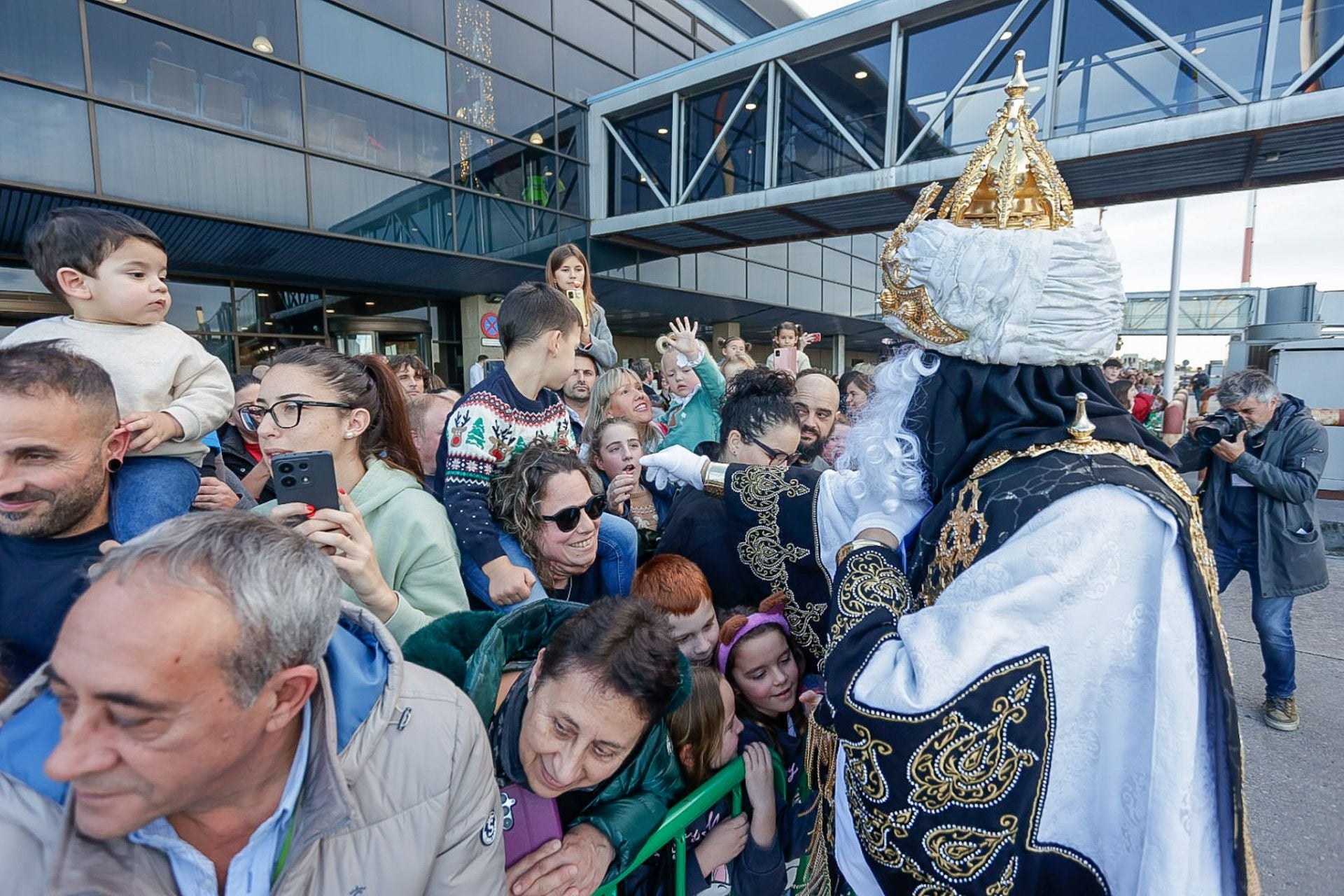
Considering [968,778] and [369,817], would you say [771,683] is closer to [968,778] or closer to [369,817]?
[968,778]

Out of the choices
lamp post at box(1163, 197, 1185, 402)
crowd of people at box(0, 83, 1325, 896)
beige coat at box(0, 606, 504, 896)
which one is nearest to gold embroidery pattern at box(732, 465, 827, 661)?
crowd of people at box(0, 83, 1325, 896)

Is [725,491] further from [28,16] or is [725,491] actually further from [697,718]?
[28,16]

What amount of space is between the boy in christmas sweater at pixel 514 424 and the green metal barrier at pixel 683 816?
81 cm

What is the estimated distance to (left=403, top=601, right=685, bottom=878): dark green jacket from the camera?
146cm

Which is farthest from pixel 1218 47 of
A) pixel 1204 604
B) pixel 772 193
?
pixel 1204 604

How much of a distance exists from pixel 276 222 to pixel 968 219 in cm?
892

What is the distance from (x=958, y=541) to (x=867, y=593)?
0.75 feet

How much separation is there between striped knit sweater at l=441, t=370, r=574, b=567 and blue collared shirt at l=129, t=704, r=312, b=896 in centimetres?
98

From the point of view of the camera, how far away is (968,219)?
5.07 feet

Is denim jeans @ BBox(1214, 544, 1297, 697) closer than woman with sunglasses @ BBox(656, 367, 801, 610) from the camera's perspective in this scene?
No

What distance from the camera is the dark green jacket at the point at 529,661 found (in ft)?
4.78

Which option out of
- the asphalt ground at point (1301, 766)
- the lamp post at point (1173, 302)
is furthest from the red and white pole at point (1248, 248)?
the asphalt ground at point (1301, 766)

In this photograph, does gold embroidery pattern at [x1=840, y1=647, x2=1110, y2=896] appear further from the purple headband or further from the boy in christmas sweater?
the boy in christmas sweater

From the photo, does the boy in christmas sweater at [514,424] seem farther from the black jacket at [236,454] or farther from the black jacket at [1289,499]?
the black jacket at [1289,499]
